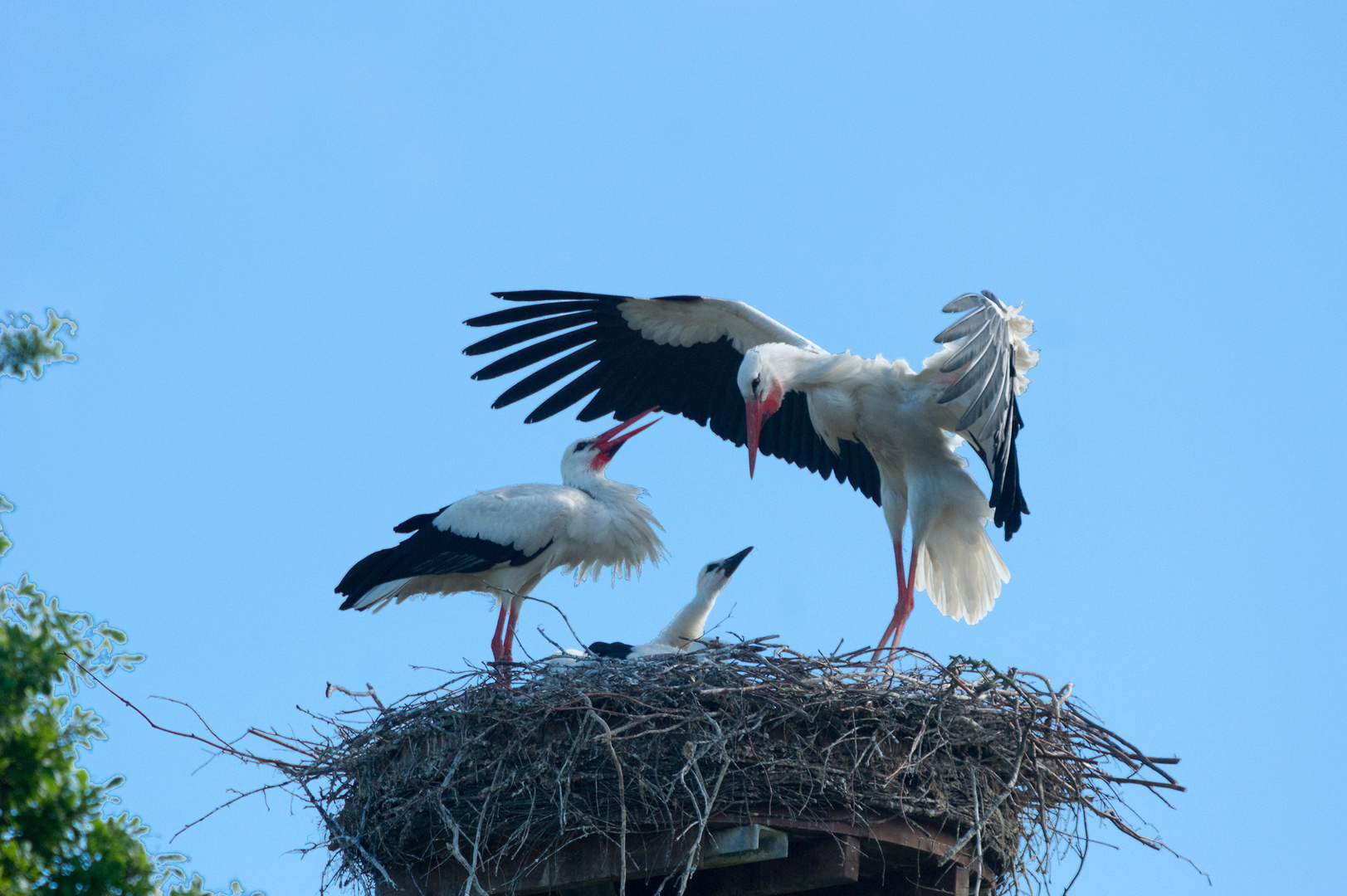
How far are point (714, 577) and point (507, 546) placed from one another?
3.45 ft

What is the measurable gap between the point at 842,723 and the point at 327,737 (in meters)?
1.97

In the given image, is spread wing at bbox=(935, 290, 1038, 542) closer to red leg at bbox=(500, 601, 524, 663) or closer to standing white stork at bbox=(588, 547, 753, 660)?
standing white stork at bbox=(588, 547, 753, 660)

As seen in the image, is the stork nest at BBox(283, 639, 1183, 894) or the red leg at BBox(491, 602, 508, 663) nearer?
the stork nest at BBox(283, 639, 1183, 894)

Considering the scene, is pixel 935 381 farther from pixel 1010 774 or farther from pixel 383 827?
pixel 383 827

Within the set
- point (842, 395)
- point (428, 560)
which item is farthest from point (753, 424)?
point (428, 560)

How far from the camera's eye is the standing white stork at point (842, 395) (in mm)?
5980

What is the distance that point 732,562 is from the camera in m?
6.92

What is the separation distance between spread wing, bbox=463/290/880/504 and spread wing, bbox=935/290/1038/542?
0.95 m

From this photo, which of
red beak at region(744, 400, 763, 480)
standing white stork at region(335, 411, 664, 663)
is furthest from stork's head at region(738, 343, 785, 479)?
standing white stork at region(335, 411, 664, 663)

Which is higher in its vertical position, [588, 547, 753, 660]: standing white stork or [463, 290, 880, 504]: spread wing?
[463, 290, 880, 504]: spread wing

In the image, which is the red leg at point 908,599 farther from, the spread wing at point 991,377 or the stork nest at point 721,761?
the stork nest at point 721,761

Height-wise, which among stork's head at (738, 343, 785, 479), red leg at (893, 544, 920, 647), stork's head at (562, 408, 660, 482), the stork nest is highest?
stork's head at (562, 408, 660, 482)

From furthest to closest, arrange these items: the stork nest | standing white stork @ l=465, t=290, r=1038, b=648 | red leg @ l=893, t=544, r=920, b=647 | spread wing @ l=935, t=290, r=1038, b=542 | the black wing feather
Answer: the black wing feather < red leg @ l=893, t=544, r=920, b=647 < standing white stork @ l=465, t=290, r=1038, b=648 < spread wing @ l=935, t=290, r=1038, b=542 < the stork nest

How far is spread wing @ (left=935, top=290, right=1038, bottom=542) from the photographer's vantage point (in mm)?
5590
